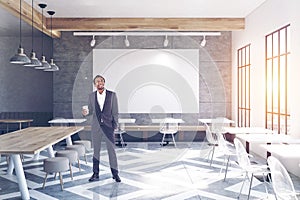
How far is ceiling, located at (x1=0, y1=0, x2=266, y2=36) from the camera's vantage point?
22.3 feet

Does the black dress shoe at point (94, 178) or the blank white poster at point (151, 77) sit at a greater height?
the blank white poster at point (151, 77)

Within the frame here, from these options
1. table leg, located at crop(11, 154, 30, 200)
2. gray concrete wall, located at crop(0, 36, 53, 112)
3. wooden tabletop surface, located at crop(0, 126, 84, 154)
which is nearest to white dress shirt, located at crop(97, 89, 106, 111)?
wooden tabletop surface, located at crop(0, 126, 84, 154)

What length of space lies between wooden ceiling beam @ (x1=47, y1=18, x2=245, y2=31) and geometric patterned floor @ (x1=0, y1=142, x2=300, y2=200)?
323cm

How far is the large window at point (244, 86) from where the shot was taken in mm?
8008

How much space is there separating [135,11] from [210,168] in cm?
390

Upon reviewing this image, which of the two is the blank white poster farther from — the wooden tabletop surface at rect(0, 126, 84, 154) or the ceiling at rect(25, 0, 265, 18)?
the wooden tabletop surface at rect(0, 126, 84, 154)

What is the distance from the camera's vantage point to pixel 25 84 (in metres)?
10.4

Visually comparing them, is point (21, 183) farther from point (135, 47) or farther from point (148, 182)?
point (135, 47)

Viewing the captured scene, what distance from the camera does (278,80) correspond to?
6141 millimetres

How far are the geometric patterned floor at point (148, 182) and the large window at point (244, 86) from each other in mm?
1716

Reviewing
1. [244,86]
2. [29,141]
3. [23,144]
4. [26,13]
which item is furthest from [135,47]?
[23,144]

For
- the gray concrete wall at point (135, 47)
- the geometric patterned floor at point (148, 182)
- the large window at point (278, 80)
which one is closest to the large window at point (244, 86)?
the gray concrete wall at point (135, 47)

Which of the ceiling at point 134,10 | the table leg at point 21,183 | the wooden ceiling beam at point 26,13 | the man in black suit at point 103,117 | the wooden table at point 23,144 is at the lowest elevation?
the table leg at point 21,183

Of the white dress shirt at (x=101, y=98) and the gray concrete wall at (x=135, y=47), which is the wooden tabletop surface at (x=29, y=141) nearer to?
the white dress shirt at (x=101, y=98)
